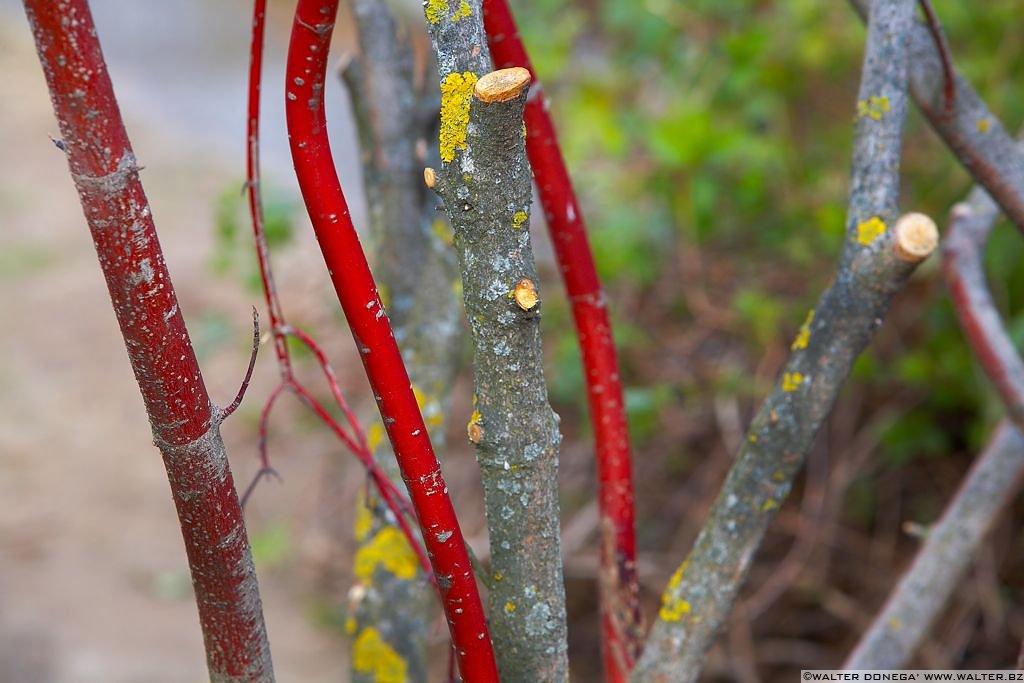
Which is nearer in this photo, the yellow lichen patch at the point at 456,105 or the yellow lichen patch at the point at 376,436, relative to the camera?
the yellow lichen patch at the point at 456,105

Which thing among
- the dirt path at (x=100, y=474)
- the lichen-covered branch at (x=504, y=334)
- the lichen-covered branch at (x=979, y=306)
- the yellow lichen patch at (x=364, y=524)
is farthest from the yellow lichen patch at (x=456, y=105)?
the dirt path at (x=100, y=474)

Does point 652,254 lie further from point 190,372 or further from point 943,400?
point 190,372

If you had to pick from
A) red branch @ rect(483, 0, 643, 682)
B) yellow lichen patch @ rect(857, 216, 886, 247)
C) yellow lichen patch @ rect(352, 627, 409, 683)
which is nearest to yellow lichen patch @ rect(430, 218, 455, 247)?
red branch @ rect(483, 0, 643, 682)

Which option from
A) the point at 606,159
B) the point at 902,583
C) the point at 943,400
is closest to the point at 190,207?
the point at 606,159

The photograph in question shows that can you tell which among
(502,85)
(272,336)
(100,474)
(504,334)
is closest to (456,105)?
(502,85)

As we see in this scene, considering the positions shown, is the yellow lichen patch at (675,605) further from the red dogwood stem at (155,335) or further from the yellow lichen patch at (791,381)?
the red dogwood stem at (155,335)

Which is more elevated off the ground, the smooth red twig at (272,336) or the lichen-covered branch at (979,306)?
the smooth red twig at (272,336)
